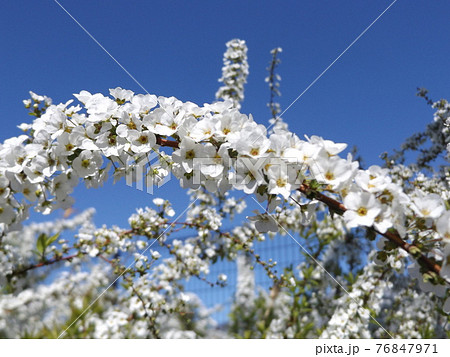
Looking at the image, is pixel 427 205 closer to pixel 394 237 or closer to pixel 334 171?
pixel 394 237

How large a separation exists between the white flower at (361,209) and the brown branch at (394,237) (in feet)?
0.20

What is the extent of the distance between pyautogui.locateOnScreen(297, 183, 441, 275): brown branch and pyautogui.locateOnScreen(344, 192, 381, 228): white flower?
0.06 m

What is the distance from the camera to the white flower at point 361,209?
0.99m

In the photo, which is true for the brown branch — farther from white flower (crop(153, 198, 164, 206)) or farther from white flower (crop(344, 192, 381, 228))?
white flower (crop(153, 198, 164, 206))

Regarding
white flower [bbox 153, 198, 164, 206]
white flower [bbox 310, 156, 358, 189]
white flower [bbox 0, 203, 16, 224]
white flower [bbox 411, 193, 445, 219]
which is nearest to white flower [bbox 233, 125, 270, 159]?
white flower [bbox 310, 156, 358, 189]

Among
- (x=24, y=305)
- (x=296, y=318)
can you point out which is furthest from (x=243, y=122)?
(x=24, y=305)

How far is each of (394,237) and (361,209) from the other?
0.13m

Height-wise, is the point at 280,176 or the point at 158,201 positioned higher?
the point at 158,201

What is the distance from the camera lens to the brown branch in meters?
1.02

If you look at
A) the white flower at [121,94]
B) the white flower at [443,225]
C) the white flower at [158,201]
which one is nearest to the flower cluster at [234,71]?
the white flower at [158,201]

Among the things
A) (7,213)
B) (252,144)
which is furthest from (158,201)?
(252,144)

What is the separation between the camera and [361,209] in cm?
103
